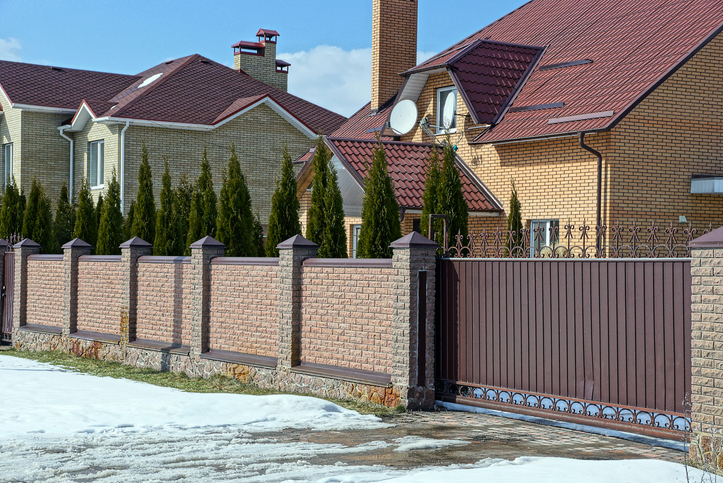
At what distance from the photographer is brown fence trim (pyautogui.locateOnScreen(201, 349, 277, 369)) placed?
11.8m

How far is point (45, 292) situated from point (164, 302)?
4757mm

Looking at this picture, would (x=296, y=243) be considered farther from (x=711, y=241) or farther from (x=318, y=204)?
(x=711, y=241)

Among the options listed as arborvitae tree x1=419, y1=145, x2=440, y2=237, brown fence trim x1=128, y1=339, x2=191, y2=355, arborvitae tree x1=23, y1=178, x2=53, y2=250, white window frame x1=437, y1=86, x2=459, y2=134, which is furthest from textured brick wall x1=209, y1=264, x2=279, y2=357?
arborvitae tree x1=23, y1=178, x2=53, y2=250

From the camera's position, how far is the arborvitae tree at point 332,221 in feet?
45.6

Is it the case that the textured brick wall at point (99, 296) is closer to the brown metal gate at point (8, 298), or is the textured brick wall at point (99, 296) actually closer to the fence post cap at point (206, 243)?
the fence post cap at point (206, 243)

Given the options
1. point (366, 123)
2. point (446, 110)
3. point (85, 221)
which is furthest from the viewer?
point (366, 123)

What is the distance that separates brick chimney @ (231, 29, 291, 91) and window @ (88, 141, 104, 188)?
822cm

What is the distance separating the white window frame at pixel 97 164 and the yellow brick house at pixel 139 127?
0.03 metres

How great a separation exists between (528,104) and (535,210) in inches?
88.2

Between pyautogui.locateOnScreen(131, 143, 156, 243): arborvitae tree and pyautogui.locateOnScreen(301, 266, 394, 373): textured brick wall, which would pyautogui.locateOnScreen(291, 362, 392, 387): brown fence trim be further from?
pyautogui.locateOnScreen(131, 143, 156, 243): arborvitae tree

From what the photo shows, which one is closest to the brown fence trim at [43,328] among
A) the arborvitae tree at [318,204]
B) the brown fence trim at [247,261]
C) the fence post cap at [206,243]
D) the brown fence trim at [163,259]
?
the brown fence trim at [163,259]

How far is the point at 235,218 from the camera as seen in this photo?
15.2 m

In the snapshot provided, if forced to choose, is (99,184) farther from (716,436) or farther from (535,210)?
(716,436)

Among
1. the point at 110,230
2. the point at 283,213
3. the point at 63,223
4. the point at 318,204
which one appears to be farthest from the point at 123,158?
the point at 318,204
